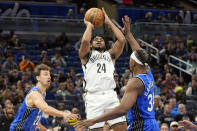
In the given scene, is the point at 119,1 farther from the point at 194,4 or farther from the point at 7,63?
the point at 7,63

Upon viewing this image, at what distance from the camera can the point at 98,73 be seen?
7828 mm

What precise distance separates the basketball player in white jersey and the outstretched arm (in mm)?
1598

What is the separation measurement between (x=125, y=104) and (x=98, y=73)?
2042 millimetres

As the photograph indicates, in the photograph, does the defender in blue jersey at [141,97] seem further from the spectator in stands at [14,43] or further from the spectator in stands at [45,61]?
the spectator in stands at [14,43]

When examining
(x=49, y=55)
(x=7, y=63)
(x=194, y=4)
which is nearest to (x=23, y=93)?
(x=7, y=63)

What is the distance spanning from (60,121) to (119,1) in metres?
15.9

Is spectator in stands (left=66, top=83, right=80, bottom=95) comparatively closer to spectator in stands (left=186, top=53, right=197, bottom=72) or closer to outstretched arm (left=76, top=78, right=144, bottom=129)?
spectator in stands (left=186, top=53, right=197, bottom=72)

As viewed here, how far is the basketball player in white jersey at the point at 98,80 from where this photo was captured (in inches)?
303

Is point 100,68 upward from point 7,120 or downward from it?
upward

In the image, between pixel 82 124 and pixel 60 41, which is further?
pixel 60 41

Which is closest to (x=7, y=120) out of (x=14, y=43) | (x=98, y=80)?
(x=98, y=80)

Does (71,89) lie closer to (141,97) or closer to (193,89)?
(193,89)

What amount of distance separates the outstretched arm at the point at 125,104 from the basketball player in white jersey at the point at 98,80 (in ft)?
5.24

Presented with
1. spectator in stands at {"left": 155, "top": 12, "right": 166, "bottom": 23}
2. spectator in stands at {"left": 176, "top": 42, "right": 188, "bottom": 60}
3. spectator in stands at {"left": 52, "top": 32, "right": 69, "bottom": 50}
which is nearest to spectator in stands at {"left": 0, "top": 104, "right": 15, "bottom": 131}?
spectator in stands at {"left": 52, "top": 32, "right": 69, "bottom": 50}
